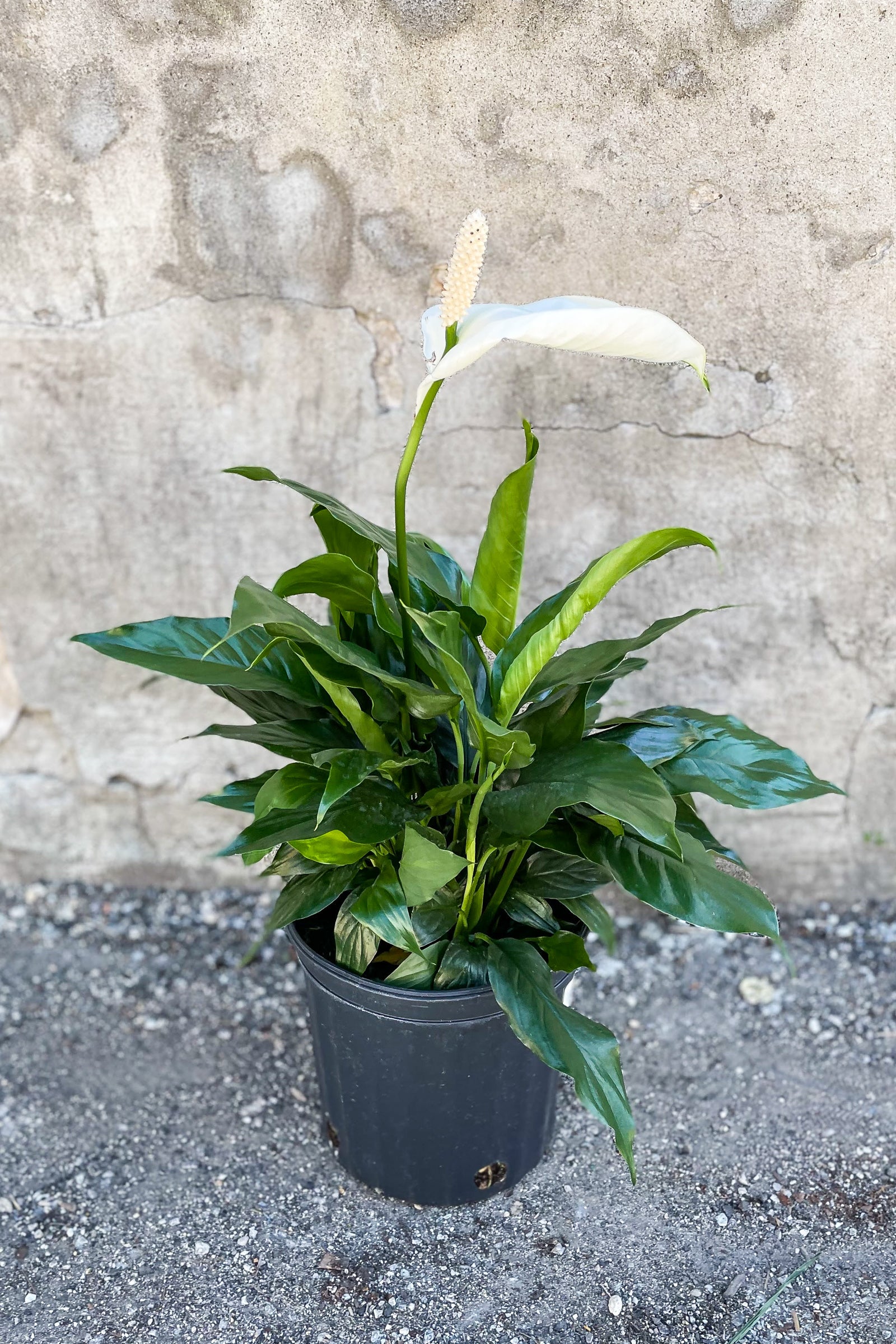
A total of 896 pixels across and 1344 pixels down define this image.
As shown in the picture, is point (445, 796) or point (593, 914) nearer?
point (445, 796)

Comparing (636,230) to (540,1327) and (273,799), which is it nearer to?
(273,799)

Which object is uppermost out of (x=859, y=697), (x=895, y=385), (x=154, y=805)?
(x=895, y=385)

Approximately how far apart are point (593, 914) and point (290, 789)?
45 cm

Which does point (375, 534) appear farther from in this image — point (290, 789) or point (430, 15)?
point (430, 15)

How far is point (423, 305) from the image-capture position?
5.59 ft

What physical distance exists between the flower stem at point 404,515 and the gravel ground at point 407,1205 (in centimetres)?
83

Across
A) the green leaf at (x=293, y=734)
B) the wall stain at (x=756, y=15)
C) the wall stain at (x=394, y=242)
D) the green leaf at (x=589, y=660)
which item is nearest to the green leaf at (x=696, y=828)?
the green leaf at (x=589, y=660)

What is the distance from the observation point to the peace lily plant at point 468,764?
116 cm

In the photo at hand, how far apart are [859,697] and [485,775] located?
38.0 inches

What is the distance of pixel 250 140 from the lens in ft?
5.32

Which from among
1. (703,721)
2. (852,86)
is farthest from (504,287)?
(703,721)

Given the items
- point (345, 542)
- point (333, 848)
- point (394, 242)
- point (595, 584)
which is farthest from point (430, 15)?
point (333, 848)

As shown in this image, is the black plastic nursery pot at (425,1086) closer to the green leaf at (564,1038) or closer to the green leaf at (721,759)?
the green leaf at (564,1038)

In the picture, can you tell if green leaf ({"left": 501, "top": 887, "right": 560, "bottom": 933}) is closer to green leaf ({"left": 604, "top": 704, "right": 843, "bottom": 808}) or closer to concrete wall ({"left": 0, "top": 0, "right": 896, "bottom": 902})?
green leaf ({"left": 604, "top": 704, "right": 843, "bottom": 808})
